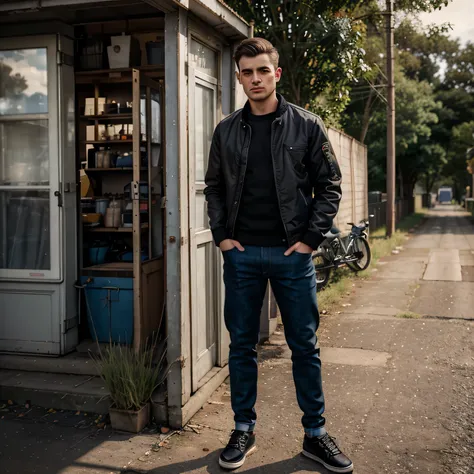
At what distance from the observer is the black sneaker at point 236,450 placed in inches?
135

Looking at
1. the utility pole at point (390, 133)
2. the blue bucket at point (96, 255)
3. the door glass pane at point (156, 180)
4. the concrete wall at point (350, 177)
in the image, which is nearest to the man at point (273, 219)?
the door glass pane at point (156, 180)

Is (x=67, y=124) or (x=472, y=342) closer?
(x=67, y=124)

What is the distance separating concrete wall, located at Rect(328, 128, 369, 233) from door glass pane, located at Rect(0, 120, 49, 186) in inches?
234

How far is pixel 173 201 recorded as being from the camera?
4.00m

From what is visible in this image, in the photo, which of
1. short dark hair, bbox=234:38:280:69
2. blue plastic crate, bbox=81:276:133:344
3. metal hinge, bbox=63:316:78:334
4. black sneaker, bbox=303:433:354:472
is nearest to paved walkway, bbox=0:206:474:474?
black sneaker, bbox=303:433:354:472

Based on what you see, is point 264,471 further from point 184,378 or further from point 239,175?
point 239,175

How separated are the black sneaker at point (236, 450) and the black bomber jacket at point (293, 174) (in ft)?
3.78

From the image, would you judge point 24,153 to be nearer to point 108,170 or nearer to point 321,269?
point 108,170

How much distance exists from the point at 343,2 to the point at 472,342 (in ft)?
17.3

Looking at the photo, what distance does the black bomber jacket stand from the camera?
3.35 m

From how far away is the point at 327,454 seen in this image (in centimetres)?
340

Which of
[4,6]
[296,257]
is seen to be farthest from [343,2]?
[296,257]

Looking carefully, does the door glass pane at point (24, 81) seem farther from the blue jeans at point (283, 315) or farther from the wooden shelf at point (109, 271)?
the blue jeans at point (283, 315)

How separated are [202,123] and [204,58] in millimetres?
492
